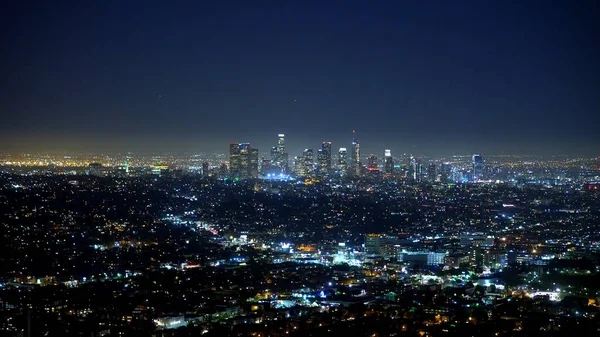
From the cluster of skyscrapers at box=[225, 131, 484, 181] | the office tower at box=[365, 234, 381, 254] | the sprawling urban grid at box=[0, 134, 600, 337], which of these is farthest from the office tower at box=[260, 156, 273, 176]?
the office tower at box=[365, 234, 381, 254]

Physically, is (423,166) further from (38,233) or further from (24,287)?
(24,287)

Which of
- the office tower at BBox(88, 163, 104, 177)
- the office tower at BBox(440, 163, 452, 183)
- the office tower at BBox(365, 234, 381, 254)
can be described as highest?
the office tower at BBox(88, 163, 104, 177)

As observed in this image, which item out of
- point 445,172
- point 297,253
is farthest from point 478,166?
point 297,253

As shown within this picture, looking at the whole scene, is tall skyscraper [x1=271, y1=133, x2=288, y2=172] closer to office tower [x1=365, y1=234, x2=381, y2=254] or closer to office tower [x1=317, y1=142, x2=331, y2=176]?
office tower [x1=317, y1=142, x2=331, y2=176]

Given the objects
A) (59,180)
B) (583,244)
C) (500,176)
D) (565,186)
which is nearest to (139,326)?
(583,244)

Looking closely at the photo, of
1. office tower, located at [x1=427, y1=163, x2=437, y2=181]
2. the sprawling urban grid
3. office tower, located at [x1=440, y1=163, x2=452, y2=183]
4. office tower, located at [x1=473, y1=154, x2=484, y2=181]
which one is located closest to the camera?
the sprawling urban grid

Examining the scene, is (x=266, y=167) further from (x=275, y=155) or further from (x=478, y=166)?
(x=478, y=166)
